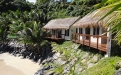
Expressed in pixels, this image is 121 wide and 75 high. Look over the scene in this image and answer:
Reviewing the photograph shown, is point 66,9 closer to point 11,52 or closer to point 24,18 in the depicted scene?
point 24,18

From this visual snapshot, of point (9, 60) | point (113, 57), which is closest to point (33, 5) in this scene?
point (9, 60)

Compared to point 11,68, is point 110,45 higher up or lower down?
higher up

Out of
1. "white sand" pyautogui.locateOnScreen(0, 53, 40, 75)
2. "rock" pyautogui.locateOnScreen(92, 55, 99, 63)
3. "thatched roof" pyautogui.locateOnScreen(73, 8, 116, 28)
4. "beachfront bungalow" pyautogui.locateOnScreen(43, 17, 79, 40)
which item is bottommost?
"white sand" pyautogui.locateOnScreen(0, 53, 40, 75)

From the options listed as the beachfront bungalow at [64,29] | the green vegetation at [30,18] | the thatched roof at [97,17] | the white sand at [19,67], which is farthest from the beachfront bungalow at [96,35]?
the white sand at [19,67]

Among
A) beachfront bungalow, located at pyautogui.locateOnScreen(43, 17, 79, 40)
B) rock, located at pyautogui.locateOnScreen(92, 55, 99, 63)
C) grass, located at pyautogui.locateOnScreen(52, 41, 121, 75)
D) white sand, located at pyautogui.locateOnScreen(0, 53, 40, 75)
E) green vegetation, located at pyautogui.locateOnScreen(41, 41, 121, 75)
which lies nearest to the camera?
grass, located at pyautogui.locateOnScreen(52, 41, 121, 75)

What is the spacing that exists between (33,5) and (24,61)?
94.4 ft

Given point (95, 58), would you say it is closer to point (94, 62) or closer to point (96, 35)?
point (94, 62)

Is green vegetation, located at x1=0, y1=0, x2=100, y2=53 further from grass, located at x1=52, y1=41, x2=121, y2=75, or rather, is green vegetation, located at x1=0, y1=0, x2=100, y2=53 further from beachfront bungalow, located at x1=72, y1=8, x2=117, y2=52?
grass, located at x1=52, y1=41, x2=121, y2=75

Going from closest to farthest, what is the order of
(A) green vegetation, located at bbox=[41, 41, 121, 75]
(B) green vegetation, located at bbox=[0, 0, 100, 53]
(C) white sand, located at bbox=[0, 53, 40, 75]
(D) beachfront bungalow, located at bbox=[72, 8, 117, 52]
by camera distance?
(A) green vegetation, located at bbox=[41, 41, 121, 75]
(D) beachfront bungalow, located at bbox=[72, 8, 117, 52]
(C) white sand, located at bbox=[0, 53, 40, 75]
(B) green vegetation, located at bbox=[0, 0, 100, 53]

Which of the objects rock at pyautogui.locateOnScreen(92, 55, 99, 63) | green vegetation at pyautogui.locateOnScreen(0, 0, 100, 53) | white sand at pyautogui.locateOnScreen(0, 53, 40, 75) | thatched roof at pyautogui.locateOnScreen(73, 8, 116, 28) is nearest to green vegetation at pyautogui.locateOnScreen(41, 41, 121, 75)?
rock at pyautogui.locateOnScreen(92, 55, 99, 63)

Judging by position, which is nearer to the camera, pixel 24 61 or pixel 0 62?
pixel 24 61

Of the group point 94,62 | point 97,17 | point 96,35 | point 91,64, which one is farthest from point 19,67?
point 97,17

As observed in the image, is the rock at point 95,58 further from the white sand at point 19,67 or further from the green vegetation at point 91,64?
the white sand at point 19,67

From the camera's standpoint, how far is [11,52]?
32.1 metres
